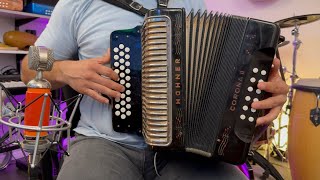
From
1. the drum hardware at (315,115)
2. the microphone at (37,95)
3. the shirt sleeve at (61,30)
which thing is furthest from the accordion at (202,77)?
the drum hardware at (315,115)

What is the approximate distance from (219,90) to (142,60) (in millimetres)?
232

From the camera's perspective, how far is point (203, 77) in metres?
0.87

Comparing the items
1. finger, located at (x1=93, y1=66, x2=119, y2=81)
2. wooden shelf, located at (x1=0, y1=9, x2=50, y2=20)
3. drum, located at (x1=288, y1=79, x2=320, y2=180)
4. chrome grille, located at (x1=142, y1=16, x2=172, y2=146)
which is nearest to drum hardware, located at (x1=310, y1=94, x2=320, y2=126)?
drum, located at (x1=288, y1=79, x2=320, y2=180)

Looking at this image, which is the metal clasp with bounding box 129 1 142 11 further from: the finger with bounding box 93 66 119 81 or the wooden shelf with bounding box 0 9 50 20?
the wooden shelf with bounding box 0 9 50 20

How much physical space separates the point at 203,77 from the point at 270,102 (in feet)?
0.63

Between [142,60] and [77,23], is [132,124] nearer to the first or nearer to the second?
[142,60]

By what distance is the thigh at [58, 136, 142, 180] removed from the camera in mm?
805

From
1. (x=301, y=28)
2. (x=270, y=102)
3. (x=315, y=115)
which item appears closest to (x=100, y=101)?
(x=270, y=102)

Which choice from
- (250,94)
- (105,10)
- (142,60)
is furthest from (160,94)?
(105,10)

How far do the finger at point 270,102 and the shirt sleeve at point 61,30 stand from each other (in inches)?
24.5

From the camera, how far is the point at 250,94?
840 mm

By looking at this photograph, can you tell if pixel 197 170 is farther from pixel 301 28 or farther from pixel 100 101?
pixel 301 28

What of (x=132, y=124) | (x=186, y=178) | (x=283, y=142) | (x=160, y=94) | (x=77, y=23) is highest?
(x=77, y=23)

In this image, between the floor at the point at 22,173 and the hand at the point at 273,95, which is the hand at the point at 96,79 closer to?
the hand at the point at 273,95
